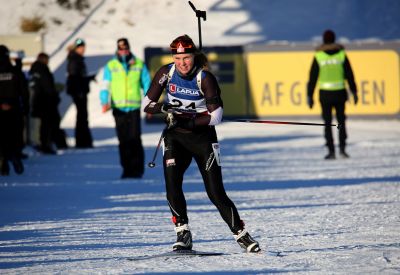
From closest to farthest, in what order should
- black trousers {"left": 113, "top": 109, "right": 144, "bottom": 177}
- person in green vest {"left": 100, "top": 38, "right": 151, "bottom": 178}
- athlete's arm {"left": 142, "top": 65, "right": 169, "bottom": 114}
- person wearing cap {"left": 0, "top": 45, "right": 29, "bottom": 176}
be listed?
athlete's arm {"left": 142, "top": 65, "right": 169, "bottom": 114} → person in green vest {"left": 100, "top": 38, "right": 151, "bottom": 178} → black trousers {"left": 113, "top": 109, "right": 144, "bottom": 177} → person wearing cap {"left": 0, "top": 45, "right": 29, "bottom": 176}

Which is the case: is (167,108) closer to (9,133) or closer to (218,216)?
(218,216)

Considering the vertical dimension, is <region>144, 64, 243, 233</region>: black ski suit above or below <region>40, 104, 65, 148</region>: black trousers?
above

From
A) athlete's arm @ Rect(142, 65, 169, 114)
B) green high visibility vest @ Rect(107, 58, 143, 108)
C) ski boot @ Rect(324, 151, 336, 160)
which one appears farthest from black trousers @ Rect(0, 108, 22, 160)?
athlete's arm @ Rect(142, 65, 169, 114)

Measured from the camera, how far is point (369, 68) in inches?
1139

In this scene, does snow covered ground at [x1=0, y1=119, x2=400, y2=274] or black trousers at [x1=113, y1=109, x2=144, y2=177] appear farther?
black trousers at [x1=113, y1=109, x2=144, y2=177]

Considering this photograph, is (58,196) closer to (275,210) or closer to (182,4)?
(275,210)

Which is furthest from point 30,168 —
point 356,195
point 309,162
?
point 356,195

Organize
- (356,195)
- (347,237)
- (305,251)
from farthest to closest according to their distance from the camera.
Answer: (356,195)
(347,237)
(305,251)

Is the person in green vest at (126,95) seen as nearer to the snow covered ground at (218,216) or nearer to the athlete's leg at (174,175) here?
the snow covered ground at (218,216)

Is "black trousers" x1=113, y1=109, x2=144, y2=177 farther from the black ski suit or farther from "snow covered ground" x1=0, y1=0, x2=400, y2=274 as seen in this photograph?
the black ski suit

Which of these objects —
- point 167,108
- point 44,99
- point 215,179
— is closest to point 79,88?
point 44,99

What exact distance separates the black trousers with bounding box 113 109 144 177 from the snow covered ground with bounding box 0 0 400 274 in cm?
24

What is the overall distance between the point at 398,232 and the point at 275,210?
101 inches

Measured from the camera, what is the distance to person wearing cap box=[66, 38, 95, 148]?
926 inches
